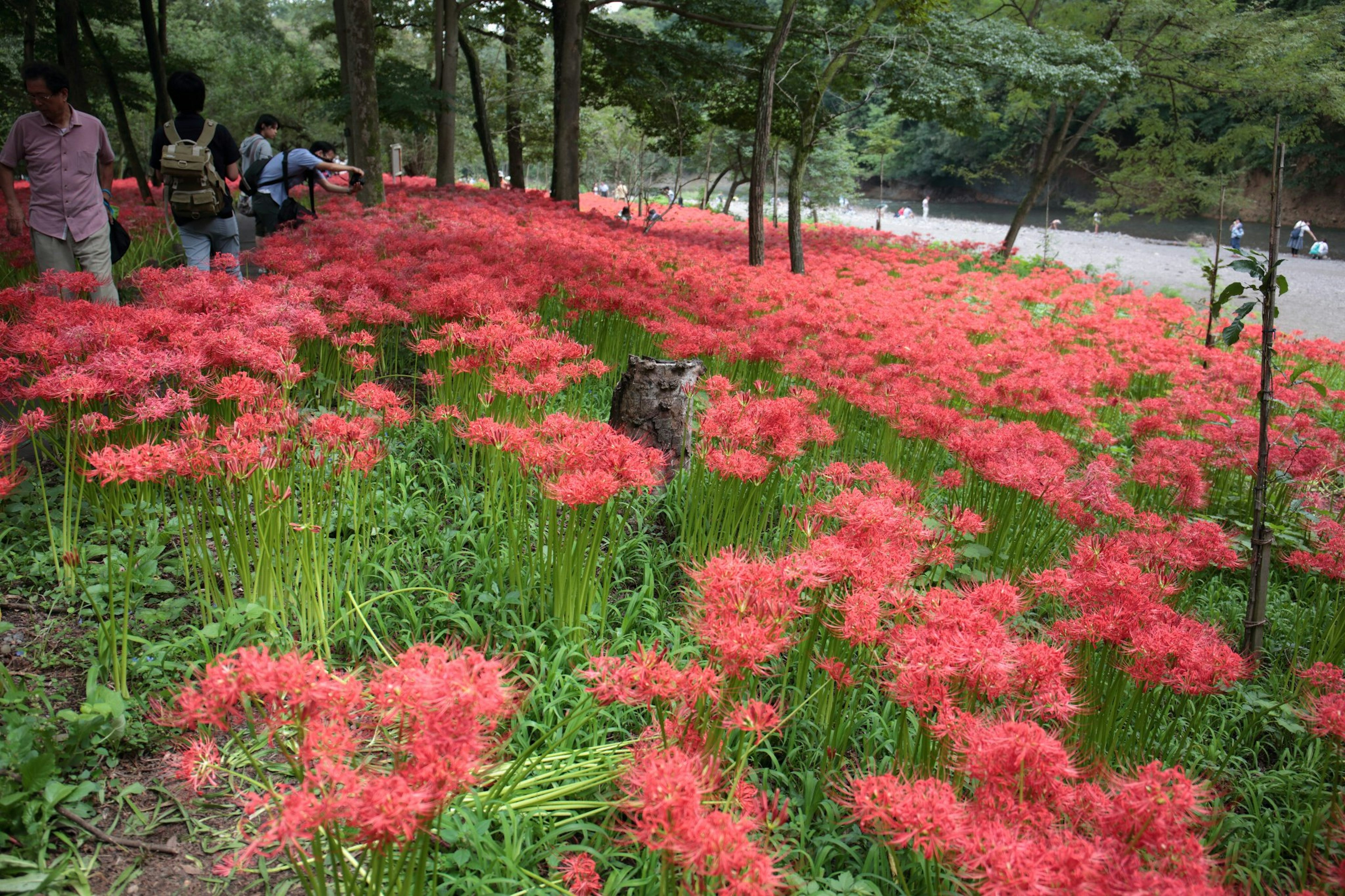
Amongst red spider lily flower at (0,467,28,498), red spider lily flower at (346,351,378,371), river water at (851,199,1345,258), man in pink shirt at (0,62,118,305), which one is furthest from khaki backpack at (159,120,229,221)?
river water at (851,199,1345,258)

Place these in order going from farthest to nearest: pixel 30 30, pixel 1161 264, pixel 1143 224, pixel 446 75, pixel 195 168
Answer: pixel 1143 224
pixel 1161 264
pixel 446 75
pixel 30 30
pixel 195 168

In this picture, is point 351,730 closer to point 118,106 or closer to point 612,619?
point 612,619

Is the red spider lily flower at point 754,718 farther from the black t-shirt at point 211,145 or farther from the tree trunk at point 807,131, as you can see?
the tree trunk at point 807,131

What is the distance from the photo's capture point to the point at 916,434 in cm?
428

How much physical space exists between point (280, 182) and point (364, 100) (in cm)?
198

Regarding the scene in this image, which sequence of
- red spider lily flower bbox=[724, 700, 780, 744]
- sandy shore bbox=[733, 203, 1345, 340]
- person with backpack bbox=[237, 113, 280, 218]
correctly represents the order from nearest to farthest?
red spider lily flower bbox=[724, 700, 780, 744]
person with backpack bbox=[237, 113, 280, 218]
sandy shore bbox=[733, 203, 1345, 340]

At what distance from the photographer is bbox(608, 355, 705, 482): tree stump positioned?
462 centimetres

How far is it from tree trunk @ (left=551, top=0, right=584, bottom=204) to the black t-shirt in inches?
344

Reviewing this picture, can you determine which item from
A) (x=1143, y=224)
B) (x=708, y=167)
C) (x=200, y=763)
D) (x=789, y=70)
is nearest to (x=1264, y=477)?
(x=200, y=763)

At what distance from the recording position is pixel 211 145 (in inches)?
223

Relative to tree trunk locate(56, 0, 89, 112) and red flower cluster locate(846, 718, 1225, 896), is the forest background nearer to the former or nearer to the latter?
tree trunk locate(56, 0, 89, 112)

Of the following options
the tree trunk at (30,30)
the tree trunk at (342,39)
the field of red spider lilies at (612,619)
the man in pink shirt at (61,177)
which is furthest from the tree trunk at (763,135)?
the tree trunk at (30,30)

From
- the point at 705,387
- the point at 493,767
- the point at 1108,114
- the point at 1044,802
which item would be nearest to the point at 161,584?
the point at 493,767

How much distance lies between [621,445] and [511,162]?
20.1 meters
